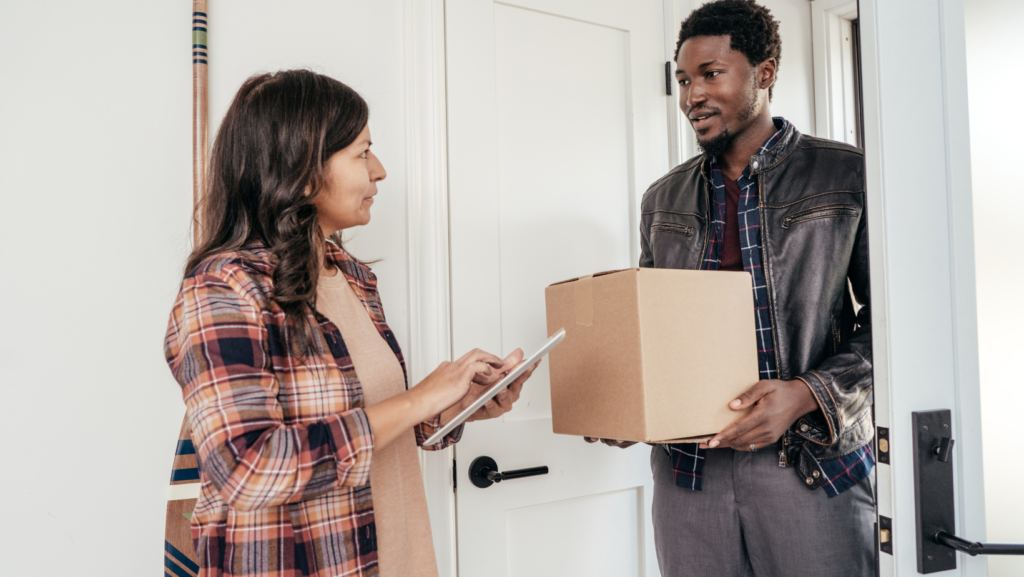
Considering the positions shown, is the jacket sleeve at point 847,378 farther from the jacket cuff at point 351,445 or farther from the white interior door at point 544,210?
the jacket cuff at point 351,445

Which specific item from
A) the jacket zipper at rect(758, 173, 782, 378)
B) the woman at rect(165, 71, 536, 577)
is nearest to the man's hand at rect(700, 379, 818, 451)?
the jacket zipper at rect(758, 173, 782, 378)

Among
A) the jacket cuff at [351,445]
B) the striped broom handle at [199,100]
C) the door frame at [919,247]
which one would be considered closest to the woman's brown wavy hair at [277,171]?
the jacket cuff at [351,445]

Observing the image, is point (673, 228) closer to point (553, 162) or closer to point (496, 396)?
point (553, 162)

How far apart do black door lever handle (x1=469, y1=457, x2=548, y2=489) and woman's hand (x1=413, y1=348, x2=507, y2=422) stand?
1.75 feet

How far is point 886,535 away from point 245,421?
0.79 metres

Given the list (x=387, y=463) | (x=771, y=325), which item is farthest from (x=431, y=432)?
(x=771, y=325)

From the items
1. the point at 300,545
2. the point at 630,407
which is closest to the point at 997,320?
the point at 630,407

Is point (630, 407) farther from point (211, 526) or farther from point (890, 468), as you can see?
point (211, 526)

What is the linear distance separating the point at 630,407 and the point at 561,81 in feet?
3.11

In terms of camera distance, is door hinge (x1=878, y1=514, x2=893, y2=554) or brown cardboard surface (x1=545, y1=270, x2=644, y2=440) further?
brown cardboard surface (x1=545, y1=270, x2=644, y2=440)

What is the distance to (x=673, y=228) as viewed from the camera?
1.33 metres

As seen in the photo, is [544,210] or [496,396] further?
[544,210]

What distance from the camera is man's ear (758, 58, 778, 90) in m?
1.33

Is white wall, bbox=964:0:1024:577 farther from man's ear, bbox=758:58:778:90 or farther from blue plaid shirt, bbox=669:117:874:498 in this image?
man's ear, bbox=758:58:778:90
